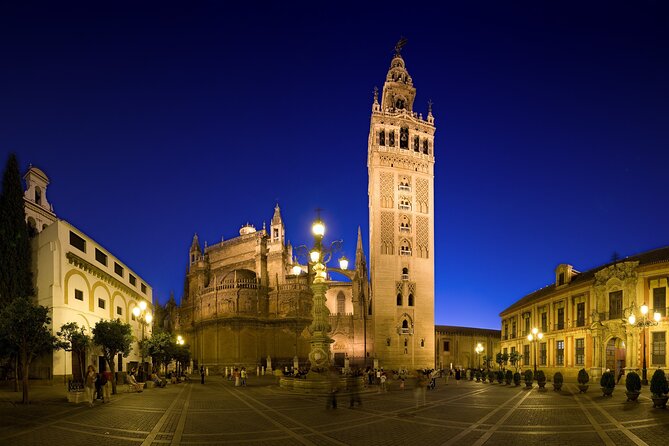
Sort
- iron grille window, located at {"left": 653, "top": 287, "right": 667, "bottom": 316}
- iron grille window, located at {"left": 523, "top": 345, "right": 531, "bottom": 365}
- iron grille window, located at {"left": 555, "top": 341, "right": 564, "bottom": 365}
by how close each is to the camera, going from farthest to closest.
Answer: iron grille window, located at {"left": 523, "top": 345, "right": 531, "bottom": 365} → iron grille window, located at {"left": 555, "top": 341, "right": 564, "bottom": 365} → iron grille window, located at {"left": 653, "top": 287, "right": 667, "bottom": 316}

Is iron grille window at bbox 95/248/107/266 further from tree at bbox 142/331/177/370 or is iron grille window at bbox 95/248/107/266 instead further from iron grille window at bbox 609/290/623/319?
iron grille window at bbox 609/290/623/319

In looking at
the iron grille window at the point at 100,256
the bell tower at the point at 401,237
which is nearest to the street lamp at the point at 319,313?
the iron grille window at the point at 100,256

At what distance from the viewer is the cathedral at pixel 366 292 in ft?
213

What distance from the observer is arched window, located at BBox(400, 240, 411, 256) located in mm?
69312

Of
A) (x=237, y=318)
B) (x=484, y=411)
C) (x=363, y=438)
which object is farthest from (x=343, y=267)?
(x=237, y=318)

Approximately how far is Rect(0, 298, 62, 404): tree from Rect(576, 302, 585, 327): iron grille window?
38.9 metres

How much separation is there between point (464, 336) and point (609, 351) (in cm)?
4047

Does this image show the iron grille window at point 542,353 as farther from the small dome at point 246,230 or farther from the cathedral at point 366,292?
the small dome at point 246,230

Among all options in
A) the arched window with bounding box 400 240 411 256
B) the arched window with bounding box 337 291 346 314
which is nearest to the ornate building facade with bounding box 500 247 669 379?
the arched window with bounding box 400 240 411 256

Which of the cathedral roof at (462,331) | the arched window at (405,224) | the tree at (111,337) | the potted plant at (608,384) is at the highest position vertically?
the arched window at (405,224)

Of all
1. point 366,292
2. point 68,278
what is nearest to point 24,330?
point 68,278

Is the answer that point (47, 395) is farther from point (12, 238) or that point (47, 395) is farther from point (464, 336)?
point (464, 336)

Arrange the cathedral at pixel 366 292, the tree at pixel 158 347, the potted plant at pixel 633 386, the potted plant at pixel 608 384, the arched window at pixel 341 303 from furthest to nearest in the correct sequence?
the arched window at pixel 341 303
the cathedral at pixel 366 292
the tree at pixel 158 347
the potted plant at pixel 608 384
the potted plant at pixel 633 386

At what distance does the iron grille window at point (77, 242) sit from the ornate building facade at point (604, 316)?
115ft
